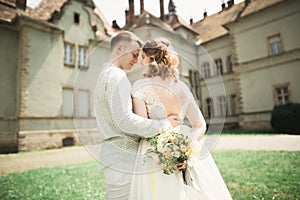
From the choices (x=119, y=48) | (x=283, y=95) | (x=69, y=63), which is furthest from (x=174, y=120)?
(x=283, y=95)

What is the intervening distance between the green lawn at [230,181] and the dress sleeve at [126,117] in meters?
2.51

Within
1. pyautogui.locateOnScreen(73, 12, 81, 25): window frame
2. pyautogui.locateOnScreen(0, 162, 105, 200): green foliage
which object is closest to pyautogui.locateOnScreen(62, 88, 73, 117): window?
pyautogui.locateOnScreen(73, 12, 81, 25): window frame

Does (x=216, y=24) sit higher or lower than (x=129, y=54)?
higher

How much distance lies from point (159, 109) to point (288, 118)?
44.6 ft

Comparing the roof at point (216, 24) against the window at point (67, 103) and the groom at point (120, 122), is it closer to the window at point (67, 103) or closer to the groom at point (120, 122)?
the window at point (67, 103)

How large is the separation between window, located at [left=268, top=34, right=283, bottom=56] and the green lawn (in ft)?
43.4

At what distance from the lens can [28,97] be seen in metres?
11.9

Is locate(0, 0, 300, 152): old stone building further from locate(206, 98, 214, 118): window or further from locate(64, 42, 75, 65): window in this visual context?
→ locate(206, 98, 214, 118): window

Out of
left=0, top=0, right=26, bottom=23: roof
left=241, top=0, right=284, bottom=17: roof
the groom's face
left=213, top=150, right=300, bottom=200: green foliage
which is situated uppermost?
left=241, top=0, right=284, bottom=17: roof

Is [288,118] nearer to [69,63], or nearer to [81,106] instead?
[81,106]

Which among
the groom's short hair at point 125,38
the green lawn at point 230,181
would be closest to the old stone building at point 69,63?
the green lawn at point 230,181

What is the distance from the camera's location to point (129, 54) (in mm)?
1879

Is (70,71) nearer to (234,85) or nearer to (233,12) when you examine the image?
(234,85)

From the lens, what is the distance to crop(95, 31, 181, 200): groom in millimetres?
1645
